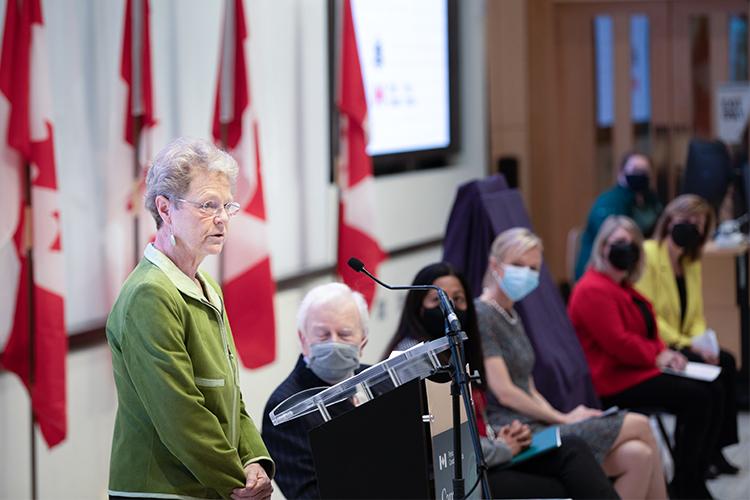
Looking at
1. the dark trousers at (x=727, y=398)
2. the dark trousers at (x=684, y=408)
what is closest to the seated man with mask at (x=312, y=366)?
the dark trousers at (x=684, y=408)

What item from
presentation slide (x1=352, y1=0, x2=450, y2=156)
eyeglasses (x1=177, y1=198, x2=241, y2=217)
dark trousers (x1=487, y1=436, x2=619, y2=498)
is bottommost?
dark trousers (x1=487, y1=436, x2=619, y2=498)

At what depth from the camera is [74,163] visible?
12.5ft

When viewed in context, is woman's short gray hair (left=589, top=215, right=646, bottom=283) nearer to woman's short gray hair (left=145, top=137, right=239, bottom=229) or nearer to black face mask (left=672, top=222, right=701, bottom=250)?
black face mask (left=672, top=222, right=701, bottom=250)

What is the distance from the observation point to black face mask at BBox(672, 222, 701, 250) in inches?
217

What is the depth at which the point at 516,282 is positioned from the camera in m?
4.18

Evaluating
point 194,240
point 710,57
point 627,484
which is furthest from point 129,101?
point 710,57

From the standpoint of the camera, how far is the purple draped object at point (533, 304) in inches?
176

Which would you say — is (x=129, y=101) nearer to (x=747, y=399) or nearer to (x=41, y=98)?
(x=41, y=98)

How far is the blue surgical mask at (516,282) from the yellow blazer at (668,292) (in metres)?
1.50

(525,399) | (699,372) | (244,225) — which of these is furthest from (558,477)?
(244,225)

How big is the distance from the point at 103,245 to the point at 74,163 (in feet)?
0.97

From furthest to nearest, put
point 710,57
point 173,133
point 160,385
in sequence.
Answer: point 710,57, point 173,133, point 160,385

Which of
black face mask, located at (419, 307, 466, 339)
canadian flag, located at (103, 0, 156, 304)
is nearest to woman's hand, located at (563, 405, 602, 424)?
black face mask, located at (419, 307, 466, 339)

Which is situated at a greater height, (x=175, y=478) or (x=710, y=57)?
(x=710, y=57)
